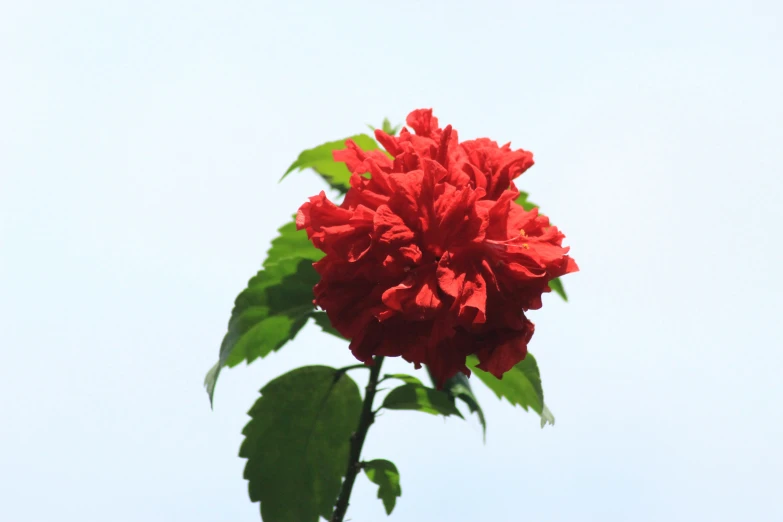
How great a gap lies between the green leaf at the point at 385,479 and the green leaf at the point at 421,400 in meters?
0.17

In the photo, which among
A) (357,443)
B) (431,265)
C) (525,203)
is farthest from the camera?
(525,203)

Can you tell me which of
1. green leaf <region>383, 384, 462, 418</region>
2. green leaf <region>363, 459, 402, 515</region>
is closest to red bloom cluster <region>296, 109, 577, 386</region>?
green leaf <region>383, 384, 462, 418</region>

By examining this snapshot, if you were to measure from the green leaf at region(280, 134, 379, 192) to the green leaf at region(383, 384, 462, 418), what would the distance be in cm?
65

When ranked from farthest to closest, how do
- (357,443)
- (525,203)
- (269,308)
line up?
(525,203) → (269,308) → (357,443)

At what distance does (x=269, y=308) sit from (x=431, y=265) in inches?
24.8

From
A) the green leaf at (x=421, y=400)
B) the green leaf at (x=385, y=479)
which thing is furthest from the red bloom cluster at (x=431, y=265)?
the green leaf at (x=385, y=479)

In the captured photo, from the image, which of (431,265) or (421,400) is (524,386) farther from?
(431,265)

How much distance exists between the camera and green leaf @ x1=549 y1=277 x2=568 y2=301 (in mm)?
2556

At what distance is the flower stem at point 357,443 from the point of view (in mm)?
2205

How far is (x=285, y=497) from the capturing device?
2.27 metres

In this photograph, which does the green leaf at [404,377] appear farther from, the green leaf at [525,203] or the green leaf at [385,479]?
the green leaf at [525,203]

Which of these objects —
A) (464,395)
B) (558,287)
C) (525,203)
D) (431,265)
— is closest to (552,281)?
(558,287)

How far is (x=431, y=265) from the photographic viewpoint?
191 centimetres

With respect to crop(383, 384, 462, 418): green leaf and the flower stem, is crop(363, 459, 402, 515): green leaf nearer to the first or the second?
the flower stem
